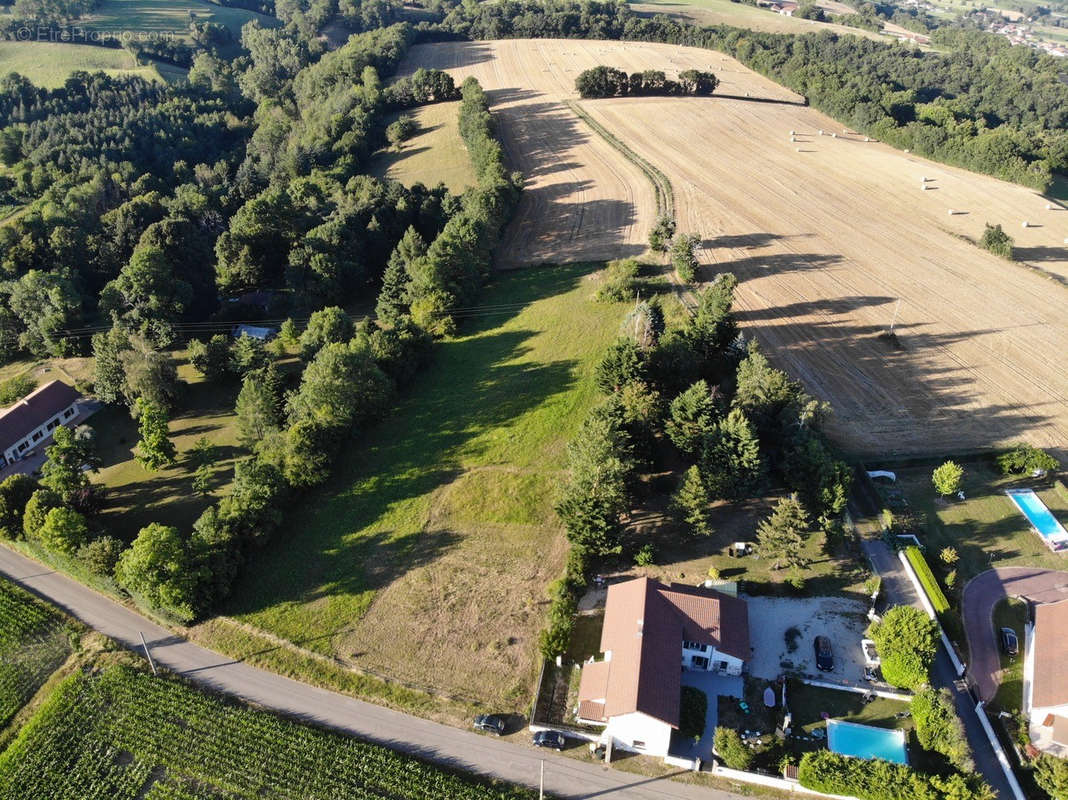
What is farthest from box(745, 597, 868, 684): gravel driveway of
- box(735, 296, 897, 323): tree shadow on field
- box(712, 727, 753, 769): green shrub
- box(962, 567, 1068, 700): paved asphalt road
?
box(735, 296, 897, 323): tree shadow on field

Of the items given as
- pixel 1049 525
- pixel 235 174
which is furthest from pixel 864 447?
pixel 235 174

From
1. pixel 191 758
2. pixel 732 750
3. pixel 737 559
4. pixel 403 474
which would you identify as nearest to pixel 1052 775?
pixel 732 750

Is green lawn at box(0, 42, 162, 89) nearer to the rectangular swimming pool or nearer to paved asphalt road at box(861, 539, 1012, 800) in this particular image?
paved asphalt road at box(861, 539, 1012, 800)

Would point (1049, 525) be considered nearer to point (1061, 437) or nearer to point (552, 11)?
point (1061, 437)

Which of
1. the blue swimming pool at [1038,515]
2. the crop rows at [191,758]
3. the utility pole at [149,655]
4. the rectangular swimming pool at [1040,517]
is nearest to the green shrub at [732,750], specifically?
the crop rows at [191,758]

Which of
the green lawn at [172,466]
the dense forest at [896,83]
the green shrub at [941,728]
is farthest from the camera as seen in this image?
the dense forest at [896,83]

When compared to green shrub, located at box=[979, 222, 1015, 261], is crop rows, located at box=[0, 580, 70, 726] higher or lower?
lower

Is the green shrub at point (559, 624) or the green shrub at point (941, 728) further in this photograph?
the green shrub at point (559, 624)

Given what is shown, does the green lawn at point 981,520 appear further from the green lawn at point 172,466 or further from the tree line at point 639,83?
the tree line at point 639,83
